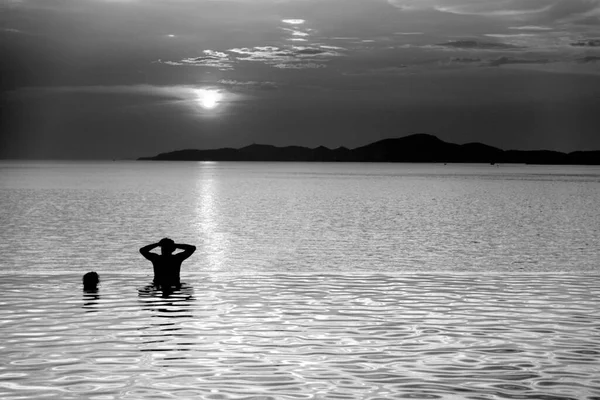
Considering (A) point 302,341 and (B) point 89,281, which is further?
(B) point 89,281

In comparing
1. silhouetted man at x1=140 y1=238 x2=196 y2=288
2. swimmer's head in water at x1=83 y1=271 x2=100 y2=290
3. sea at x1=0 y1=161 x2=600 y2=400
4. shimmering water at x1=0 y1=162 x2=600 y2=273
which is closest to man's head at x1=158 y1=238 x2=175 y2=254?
silhouetted man at x1=140 y1=238 x2=196 y2=288

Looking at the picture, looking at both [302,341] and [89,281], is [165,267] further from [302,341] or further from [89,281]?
[302,341]

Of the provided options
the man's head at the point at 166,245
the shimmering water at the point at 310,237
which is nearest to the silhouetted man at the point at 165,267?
the man's head at the point at 166,245

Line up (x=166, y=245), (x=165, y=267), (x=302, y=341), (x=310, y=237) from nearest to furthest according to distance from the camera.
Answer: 1. (x=302, y=341)
2. (x=166, y=245)
3. (x=165, y=267)
4. (x=310, y=237)

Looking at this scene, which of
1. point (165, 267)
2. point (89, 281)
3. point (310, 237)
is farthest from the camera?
point (310, 237)

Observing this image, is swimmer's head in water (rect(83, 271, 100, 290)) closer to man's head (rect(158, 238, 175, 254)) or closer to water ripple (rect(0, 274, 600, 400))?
water ripple (rect(0, 274, 600, 400))

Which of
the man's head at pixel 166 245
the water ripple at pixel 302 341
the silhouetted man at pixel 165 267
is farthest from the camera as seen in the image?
the silhouetted man at pixel 165 267

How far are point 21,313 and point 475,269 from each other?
76.9 feet

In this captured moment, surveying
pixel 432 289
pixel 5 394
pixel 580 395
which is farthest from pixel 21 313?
pixel 580 395

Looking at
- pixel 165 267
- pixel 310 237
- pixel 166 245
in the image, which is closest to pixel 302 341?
pixel 166 245

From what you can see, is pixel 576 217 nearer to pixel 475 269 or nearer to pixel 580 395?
pixel 475 269

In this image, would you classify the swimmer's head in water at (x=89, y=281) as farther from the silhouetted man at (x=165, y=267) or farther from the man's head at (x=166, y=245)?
Answer: the man's head at (x=166, y=245)

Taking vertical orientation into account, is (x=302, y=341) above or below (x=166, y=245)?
below

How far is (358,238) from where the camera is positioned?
6144 centimetres
